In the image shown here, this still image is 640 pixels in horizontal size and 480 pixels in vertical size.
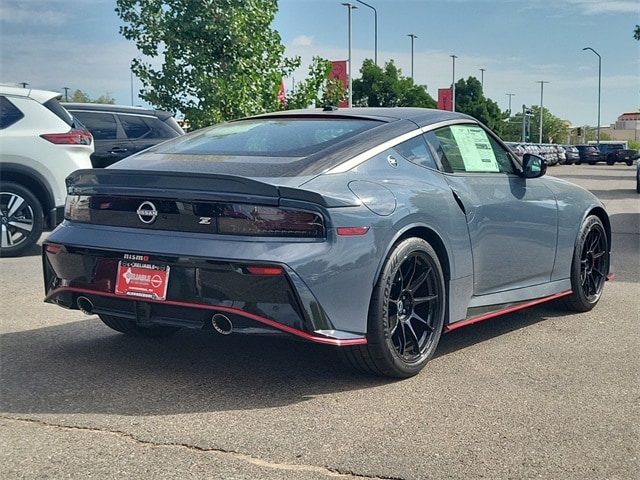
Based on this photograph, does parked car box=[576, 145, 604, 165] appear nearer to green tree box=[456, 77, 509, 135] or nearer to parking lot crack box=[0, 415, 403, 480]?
green tree box=[456, 77, 509, 135]

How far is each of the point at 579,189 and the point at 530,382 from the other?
7.64 ft

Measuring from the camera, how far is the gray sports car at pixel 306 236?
3.78 m

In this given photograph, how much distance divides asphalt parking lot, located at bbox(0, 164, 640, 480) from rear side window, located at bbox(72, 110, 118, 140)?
6380mm

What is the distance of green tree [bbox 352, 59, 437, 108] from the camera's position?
5403cm

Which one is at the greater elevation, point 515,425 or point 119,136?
point 119,136

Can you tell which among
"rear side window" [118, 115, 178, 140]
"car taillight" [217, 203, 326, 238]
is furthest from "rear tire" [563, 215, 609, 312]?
"rear side window" [118, 115, 178, 140]

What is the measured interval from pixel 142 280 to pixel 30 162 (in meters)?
5.53

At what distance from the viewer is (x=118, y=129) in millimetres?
11617

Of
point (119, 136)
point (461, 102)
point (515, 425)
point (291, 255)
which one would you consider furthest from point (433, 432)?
point (461, 102)

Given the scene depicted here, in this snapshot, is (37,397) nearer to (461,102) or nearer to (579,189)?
(579,189)

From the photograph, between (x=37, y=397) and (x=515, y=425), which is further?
(x=37, y=397)

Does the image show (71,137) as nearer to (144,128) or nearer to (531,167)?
(144,128)

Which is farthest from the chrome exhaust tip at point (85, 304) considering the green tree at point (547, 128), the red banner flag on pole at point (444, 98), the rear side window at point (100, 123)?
the green tree at point (547, 128)

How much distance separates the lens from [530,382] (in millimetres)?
4262
